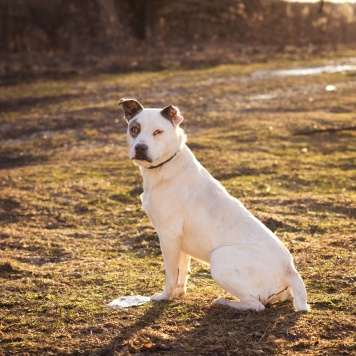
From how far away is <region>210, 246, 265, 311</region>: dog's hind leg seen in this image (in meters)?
5.56

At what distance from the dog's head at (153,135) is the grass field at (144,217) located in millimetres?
1402

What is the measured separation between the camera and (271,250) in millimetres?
5688

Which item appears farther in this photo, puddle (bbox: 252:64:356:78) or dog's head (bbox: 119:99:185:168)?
puddle (bbox: 252:64:356:78)

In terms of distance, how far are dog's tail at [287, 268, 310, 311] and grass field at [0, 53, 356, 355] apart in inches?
4.0

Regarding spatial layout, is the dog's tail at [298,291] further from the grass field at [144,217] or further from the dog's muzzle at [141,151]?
the dog's muzzle at [141,151]

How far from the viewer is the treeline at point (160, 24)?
28.7m

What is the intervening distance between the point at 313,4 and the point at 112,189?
37.1 metres

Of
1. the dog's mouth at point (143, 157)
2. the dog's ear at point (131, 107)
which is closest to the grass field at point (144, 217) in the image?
the dog's mouth at point (143, 157)

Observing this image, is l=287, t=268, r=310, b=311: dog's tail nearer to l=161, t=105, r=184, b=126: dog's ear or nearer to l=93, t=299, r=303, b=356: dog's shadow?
l=93, t=299, r=303, b=356: dog's shadow

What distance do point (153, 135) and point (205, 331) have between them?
1781 millimetres

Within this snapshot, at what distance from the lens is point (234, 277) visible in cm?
555

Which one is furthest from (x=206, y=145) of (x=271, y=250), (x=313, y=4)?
(x=313, y=4)

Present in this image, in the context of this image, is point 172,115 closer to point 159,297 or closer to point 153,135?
point 153,135

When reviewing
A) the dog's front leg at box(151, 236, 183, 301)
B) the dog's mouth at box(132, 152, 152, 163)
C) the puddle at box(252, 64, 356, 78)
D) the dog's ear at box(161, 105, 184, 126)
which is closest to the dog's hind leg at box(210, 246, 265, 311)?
the dog's front leg at box(151, 236, 183, 301)
